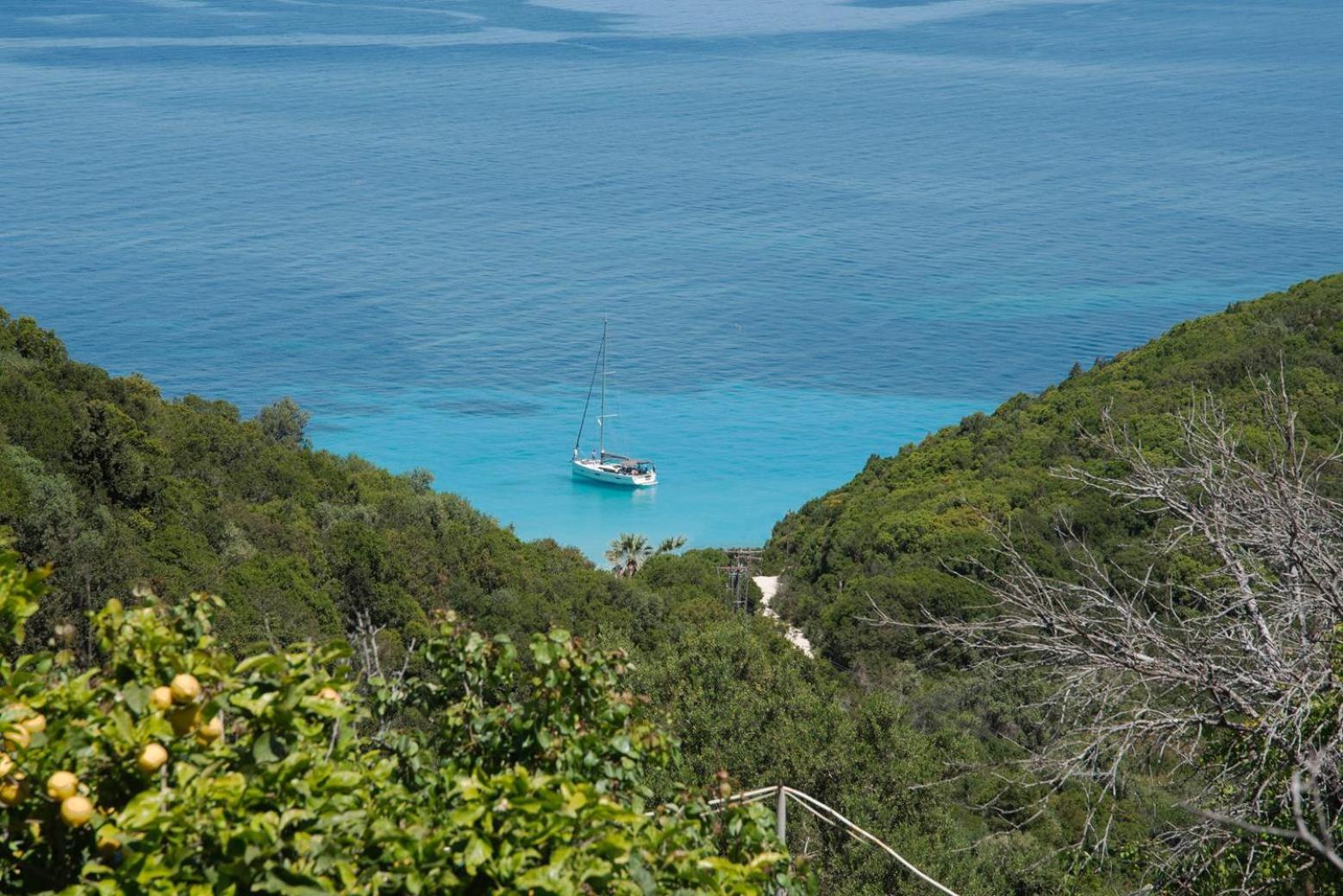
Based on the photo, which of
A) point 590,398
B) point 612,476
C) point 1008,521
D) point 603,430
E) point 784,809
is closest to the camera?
point 784,809

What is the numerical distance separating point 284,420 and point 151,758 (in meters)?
41.2

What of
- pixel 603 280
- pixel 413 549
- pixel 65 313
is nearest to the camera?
pixel 413 549

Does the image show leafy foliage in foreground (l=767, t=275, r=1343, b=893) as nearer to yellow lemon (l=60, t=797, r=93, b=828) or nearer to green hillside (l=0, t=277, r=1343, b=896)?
green hillside (l=0, t=277, r=1343, b=896)

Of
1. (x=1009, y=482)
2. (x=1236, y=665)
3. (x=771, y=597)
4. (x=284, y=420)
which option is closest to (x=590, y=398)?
(x=284, y=420)

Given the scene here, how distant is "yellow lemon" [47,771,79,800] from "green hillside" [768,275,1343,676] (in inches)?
605

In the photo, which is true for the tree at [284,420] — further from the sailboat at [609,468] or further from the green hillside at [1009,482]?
the green hillside at [1009,482]

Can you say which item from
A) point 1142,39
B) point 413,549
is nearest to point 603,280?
point 413,549

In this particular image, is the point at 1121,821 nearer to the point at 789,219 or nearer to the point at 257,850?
the point at 257,850

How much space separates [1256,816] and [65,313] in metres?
55.1

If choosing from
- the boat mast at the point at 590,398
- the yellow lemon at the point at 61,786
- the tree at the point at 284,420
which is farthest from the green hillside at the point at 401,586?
the boat mast at the point at 590,398

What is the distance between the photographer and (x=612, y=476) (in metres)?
43.6

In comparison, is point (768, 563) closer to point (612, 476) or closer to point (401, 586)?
point (612, 476)

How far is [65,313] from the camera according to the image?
174 feet

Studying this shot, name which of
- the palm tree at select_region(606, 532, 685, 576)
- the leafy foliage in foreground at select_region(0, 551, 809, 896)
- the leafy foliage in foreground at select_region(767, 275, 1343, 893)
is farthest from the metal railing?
the palm tree at select_region(606, 532, 685, 576)
